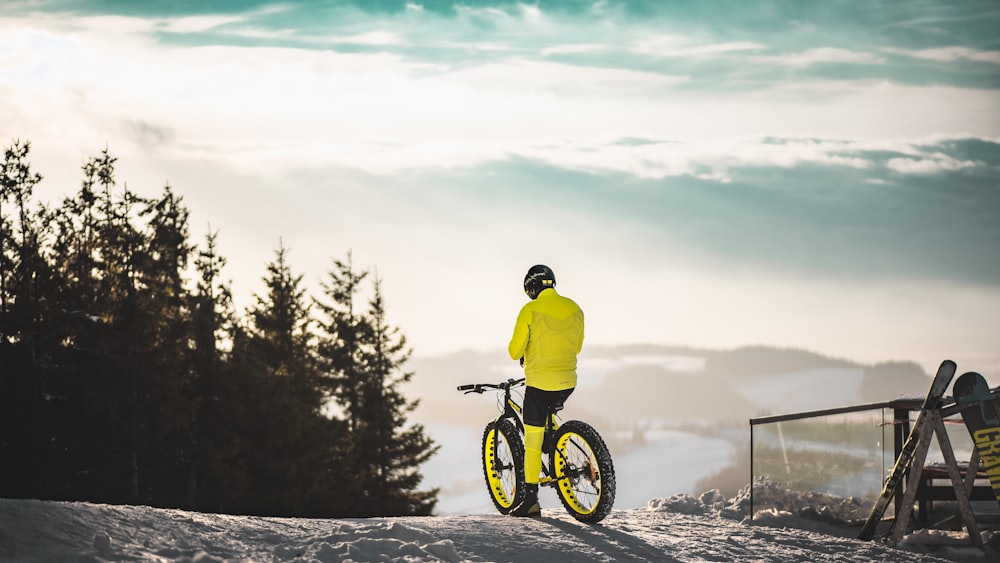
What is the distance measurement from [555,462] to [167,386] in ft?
96.0

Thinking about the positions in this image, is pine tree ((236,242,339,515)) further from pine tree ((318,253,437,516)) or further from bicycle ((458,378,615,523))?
bicycle ((458,378,615,523))

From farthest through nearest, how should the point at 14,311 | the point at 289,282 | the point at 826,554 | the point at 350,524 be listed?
the point at 289,282 < the point at 14,311 < the point at 826,554 < the point at 350,524

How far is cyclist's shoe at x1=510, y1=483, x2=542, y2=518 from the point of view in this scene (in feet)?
36.7

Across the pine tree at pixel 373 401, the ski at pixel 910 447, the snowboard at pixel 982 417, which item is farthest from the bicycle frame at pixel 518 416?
the pine tree at pixel 373 401

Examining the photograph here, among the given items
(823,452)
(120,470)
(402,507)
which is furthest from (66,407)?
(823,452)

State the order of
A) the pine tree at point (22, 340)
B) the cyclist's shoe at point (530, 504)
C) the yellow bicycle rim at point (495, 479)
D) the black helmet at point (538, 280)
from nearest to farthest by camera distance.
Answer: the black helmet at point (538, 280), the cyclist's shoe at point (530, 504), the yellow bicycle rim at point (495, 479), the pine tree at point (22, 340)

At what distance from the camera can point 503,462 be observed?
11.8 meters

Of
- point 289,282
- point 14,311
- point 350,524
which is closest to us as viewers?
point 350,524

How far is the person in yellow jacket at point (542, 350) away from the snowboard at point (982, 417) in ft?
13.8

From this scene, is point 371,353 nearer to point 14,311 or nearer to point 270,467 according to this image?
point 270,467

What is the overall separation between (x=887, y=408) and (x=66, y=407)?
28873mm

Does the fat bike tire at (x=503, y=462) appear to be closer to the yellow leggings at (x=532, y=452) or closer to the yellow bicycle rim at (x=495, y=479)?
the yellow bicycle rim at (x=495, y=479)

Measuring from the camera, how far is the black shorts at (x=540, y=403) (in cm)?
1098

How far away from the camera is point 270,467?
139 ft
